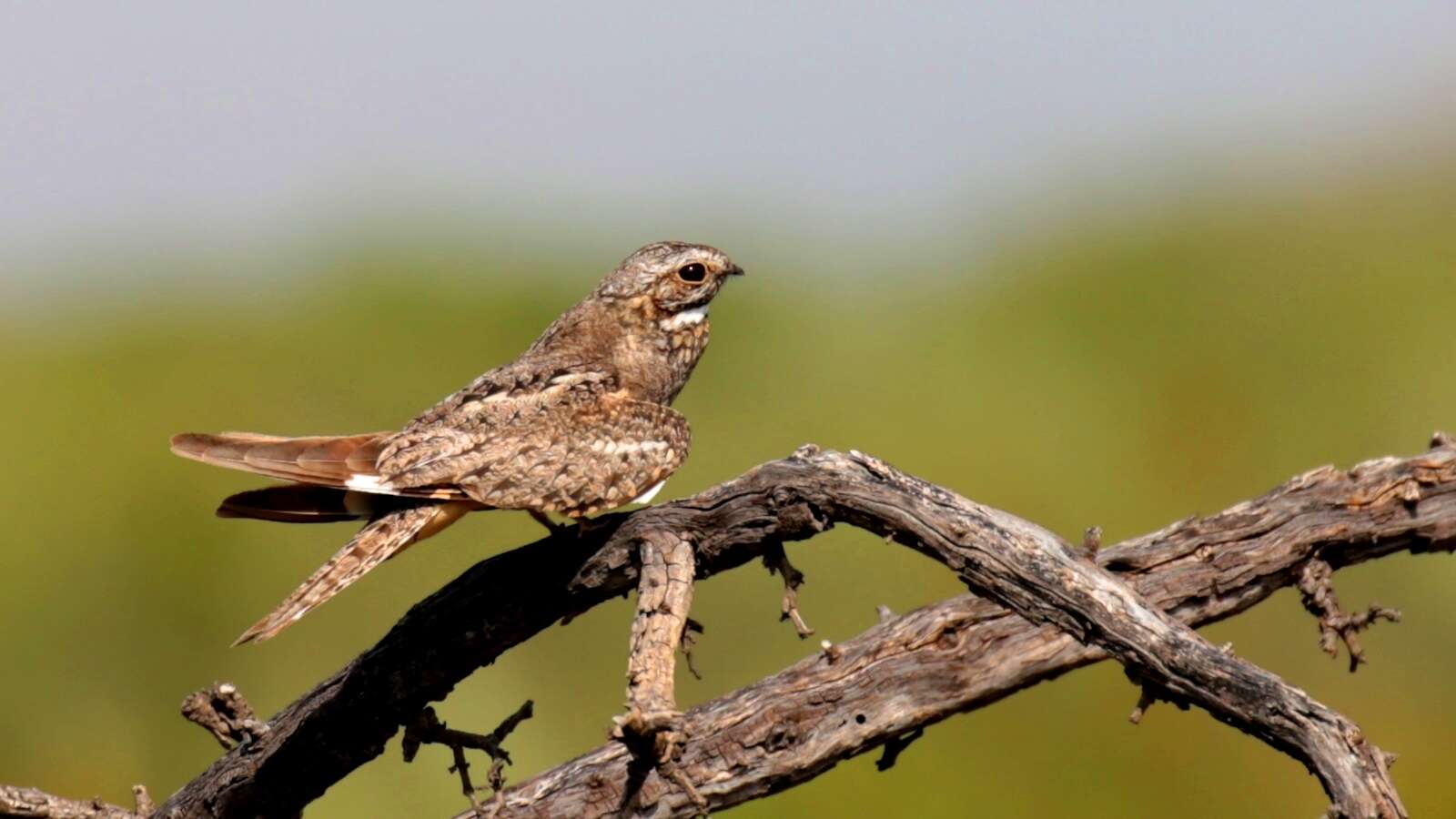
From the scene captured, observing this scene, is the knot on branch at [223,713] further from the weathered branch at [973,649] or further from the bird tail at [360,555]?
the weathered branch at [973,649]

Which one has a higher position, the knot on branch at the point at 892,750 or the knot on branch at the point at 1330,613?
the knot on branch at the point at 1330,613

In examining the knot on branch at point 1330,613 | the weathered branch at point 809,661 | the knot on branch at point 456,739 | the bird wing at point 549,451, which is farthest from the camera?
the knot on branch at point 1330,613

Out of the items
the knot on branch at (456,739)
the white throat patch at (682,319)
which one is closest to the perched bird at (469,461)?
the white throat patch at (682,319)

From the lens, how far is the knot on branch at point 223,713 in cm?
557

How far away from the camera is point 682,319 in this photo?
6.39 m

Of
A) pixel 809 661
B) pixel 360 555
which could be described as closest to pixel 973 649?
pixel 809 661

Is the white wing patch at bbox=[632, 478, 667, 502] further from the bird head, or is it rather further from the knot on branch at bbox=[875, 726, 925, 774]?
the knot on branch at bbox=[875, 726, 925, 774]

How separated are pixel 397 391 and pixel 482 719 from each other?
550cm

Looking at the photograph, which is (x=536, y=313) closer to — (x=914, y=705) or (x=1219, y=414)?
(x=1219, y=414)

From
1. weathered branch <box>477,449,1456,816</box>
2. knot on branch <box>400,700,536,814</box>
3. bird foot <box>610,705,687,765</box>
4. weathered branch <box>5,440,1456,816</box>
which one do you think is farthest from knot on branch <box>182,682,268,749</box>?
bird foot <box>610,705,687,765</box>

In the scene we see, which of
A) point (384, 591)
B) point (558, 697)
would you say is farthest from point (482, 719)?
point (384, 591)

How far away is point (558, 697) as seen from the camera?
1295 centimetres

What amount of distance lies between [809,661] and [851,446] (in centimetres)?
1017

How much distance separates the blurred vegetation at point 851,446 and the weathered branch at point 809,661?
496cm
